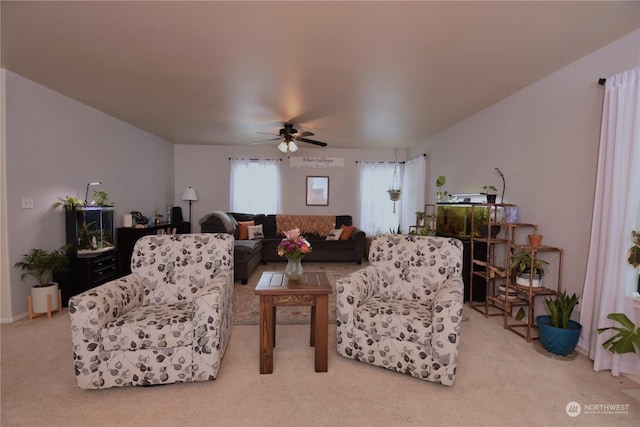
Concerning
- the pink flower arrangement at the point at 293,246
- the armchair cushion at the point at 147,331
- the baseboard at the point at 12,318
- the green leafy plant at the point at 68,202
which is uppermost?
the green leafy plant at the point at 68,202

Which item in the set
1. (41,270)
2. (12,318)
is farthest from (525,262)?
(12,318)

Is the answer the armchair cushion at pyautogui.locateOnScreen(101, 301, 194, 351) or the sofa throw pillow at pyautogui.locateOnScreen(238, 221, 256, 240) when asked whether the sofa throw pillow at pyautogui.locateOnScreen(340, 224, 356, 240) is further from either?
the armchair cushion at pyautogui.locateOnScreen(101, 301, 194, 351)

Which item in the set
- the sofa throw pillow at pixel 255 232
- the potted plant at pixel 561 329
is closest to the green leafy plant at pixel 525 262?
the potted plant at pixel 561 329

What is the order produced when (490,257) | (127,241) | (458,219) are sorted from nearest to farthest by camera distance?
(490,257) < (458,219) < (127,241)

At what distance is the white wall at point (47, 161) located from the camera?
117 inches

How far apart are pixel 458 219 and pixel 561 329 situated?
1.79 metres

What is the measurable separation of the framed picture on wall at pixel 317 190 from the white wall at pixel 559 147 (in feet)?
11.7

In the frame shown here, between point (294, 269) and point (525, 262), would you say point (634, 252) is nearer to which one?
point (525, 262)

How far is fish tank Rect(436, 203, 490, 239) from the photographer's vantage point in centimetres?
360

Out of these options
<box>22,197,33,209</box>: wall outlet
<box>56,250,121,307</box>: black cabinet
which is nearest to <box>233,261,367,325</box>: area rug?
<box>56,250,121,307</box>: black cabinet

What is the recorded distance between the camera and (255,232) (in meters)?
5.91

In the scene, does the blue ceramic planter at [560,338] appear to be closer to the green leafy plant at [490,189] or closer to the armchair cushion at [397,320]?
the armchair cushion at [397,320]

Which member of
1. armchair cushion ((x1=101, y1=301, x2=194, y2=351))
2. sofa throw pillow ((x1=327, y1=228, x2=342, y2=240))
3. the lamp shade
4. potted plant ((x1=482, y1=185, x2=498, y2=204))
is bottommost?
armchair cushion ((x1=101, y1=301, x2=194, y2=351))

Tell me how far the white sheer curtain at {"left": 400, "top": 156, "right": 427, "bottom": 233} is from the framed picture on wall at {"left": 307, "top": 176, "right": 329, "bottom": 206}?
1.68m
